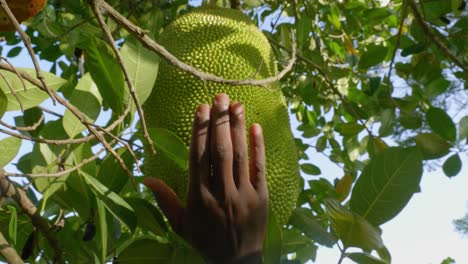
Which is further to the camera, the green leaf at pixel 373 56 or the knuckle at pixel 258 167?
the green leaf at pixel 373 56

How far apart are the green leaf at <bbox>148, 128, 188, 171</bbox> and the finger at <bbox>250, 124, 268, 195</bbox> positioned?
10cm

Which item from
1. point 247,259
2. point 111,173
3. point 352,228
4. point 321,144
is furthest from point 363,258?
point 321,144

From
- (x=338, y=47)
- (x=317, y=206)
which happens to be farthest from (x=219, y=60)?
(x=338, y=47)

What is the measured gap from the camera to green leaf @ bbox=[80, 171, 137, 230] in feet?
2.59

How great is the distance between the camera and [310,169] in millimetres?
1937

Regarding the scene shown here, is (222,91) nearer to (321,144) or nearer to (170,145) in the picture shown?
(170,145)

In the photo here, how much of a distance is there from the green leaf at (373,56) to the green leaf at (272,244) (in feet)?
2.31

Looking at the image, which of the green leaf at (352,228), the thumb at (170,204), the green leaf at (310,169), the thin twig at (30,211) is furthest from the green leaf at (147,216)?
the green leaf at (310,169)

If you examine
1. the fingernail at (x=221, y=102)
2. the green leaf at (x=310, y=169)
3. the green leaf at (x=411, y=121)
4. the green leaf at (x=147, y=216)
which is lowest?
the green leaf at (x=310, y=169)

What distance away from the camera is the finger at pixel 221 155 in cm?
83

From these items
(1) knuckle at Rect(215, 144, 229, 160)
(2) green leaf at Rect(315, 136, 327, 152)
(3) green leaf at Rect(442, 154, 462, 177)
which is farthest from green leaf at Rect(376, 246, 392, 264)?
(2) green leaf at Rect(315, 136, 327, 152)

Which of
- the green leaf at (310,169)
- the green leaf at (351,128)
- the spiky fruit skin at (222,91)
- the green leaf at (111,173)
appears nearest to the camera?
the green leaf at (111,173)

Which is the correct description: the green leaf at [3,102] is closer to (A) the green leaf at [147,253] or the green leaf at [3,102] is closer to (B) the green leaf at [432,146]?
(A) the green leaf at [147,253]

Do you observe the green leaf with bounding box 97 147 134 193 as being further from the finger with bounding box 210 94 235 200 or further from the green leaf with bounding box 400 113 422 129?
the green leaf with bounding box 400 113 422 129
